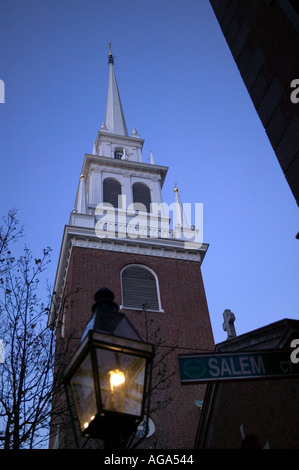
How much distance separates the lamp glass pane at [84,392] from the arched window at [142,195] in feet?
81.9

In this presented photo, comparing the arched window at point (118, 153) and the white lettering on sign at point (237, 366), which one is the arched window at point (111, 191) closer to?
the arched window at point (118, 153)

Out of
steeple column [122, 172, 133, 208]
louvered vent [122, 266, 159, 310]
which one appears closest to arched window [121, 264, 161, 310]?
louvered vent [122, 266, 159, 310]

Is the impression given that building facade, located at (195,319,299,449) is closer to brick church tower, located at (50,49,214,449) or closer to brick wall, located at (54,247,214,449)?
brick church tower, located at (50,49,214,449)

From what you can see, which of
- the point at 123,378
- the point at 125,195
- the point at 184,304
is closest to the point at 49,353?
the point at 123,378

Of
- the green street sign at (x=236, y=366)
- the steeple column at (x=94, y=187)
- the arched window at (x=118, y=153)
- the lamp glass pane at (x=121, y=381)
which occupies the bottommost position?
the lamp glass pane at (x=121, y=381)

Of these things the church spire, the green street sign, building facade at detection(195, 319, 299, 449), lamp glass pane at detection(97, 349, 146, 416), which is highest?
the church spire

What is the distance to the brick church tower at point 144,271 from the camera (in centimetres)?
1881

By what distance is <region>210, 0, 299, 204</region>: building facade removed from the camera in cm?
519

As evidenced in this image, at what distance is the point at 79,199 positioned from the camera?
27.0 meters

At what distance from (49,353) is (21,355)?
95cm

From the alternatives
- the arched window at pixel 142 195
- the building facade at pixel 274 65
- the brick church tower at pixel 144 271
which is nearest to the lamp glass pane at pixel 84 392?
the building facade at pixel 274 65

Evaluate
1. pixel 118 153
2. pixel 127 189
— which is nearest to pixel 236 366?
pixel 127 189

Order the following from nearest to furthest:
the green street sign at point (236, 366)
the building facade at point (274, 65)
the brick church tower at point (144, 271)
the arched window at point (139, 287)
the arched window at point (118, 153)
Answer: the green street sign at point (236, 366)
the building facade at point (274, 65)
the brick church tower at point (144, 271)
the arched window at point (139, 287)
the arched window at point (118, 153)

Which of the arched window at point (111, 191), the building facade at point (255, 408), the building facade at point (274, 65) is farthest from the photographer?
the arched window at point (111, 191)
